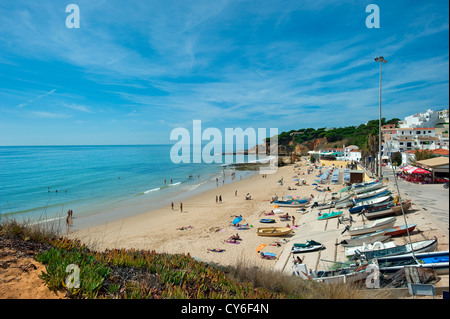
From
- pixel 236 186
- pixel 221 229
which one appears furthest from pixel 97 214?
pixel 236 186

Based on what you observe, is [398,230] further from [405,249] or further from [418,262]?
[418,262]

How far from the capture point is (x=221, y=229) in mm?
16984

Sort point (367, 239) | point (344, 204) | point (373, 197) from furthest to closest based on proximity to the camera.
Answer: point (344, 204) < point (373, 197) < point (367, 239)

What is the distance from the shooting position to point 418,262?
21.0 feet

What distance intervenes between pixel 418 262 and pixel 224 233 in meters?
11.3

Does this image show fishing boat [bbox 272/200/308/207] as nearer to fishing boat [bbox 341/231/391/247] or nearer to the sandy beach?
the sandy beach

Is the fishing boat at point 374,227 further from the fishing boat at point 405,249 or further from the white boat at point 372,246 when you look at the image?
the fishing boat at point 405,249

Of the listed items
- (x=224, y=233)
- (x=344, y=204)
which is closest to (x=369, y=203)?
(x=344, y=204)

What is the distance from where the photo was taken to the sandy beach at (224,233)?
394 inches

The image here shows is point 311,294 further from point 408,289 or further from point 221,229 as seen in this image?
point 221,229

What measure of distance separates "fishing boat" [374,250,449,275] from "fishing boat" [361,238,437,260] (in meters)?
0.31

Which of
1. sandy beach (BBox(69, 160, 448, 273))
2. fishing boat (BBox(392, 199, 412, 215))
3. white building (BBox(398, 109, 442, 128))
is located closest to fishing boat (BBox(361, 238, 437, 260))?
sandy beach (BBox(69, 160, 448, 273))

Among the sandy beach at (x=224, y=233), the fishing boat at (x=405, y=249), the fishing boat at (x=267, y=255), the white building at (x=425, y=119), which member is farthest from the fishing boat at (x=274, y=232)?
the white building at (x=425, y=119)

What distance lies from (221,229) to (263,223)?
3195mm
